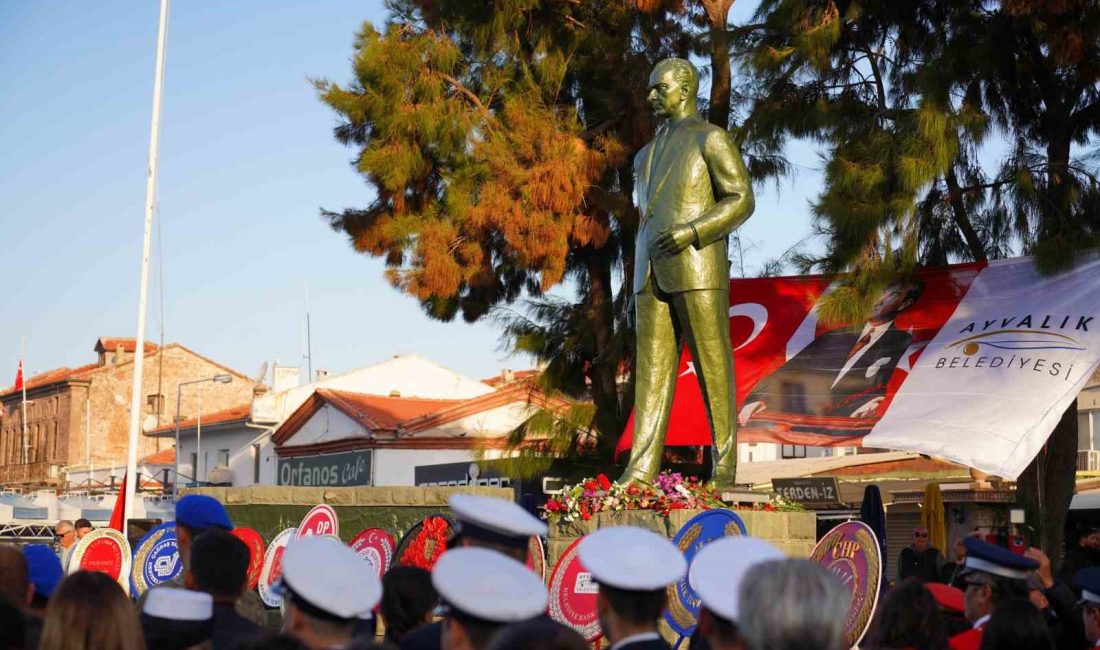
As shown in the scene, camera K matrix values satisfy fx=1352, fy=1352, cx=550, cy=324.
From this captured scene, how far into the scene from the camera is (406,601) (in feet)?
14.1

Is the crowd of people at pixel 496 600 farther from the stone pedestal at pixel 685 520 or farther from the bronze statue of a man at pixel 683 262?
the bronze statue of a man at pixel 683 262

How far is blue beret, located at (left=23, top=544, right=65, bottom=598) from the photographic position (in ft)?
15.3

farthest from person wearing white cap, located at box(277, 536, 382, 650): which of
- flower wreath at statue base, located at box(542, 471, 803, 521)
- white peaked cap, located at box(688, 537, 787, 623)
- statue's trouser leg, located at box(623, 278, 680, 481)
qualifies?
statue's trouser leg, located at box(623, 278, 680, 481)

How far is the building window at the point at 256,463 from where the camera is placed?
141ft

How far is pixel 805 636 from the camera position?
2740mm

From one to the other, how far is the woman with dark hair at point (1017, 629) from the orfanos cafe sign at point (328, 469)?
28744mm

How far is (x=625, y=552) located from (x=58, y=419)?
59509 mm

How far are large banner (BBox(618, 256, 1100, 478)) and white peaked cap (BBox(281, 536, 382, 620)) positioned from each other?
306 inches

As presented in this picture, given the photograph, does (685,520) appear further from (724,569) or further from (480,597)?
(480,597)

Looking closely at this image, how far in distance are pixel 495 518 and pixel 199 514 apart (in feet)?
6.63

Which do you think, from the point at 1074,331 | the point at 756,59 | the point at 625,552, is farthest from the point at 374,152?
the point at 625,552

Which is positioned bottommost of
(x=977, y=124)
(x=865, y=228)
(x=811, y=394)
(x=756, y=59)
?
(x=811, y=394)

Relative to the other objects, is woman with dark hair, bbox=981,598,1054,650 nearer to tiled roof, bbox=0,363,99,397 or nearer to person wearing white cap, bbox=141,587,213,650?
person wearing white cap, bbox=141,587,213,650

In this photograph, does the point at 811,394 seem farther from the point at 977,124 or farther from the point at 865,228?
the point at 977,124
